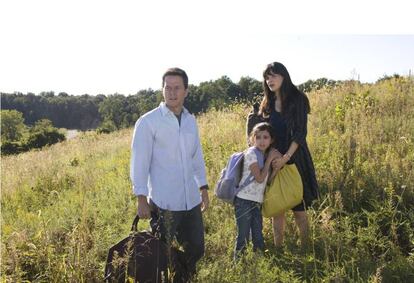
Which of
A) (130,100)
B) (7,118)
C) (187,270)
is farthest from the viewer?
(130,100)

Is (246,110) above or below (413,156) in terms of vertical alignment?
above

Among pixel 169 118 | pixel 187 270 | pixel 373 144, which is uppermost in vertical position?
pixel 169 118

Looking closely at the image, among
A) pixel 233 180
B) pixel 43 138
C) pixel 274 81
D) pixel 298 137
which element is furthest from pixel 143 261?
pixel 43 138

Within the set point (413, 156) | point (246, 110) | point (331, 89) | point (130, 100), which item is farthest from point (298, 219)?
point (130, 100)

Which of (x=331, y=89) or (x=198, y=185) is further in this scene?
(x=331, y=89)

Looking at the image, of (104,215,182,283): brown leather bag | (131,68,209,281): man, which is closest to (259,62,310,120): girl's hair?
(131,68,209,281): man

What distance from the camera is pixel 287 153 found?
12.4 feet

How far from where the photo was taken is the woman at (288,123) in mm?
3809

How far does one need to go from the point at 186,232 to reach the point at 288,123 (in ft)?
4.79

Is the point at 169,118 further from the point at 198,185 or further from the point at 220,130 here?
the point at 220,130

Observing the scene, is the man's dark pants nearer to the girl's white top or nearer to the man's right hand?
the man's right hand

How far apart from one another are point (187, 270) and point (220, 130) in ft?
17.4

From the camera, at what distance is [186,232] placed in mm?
3426

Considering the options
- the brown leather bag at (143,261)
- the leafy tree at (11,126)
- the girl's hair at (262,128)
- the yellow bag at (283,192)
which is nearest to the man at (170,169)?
the brown leather bag at (143,261)
